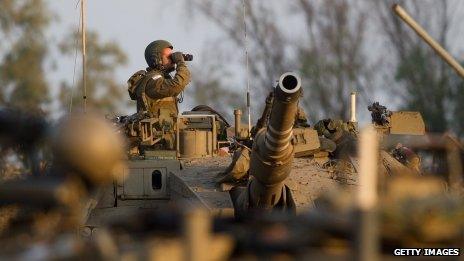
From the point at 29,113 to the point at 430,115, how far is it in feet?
62.3

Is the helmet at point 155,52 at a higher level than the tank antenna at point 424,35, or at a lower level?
higher

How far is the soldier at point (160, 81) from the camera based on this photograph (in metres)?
16.8

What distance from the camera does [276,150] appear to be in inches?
490

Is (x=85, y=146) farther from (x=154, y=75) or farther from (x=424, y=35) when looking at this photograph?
(x=154, y=75)

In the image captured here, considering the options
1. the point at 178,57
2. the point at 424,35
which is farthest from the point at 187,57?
the point at 424,35

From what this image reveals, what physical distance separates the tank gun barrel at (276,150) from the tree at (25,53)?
7.73ft

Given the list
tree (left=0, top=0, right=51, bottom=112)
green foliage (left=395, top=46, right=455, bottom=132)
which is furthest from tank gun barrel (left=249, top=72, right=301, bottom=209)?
green foliage (left=395, top=46, right=455, bottom=132)

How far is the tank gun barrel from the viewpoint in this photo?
11.8 meters

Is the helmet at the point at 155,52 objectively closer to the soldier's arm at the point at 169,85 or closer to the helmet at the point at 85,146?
the soldier's arm at the point at 169,85

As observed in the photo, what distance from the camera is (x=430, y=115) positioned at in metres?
26.4

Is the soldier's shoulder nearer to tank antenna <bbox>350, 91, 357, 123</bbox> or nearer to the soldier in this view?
the soldier

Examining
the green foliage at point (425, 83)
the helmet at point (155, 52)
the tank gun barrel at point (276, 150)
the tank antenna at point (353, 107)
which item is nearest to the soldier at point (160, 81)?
the helmet at point (155, 52)

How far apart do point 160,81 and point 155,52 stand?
398mm

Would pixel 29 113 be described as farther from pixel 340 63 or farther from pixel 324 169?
pixel 340 63
